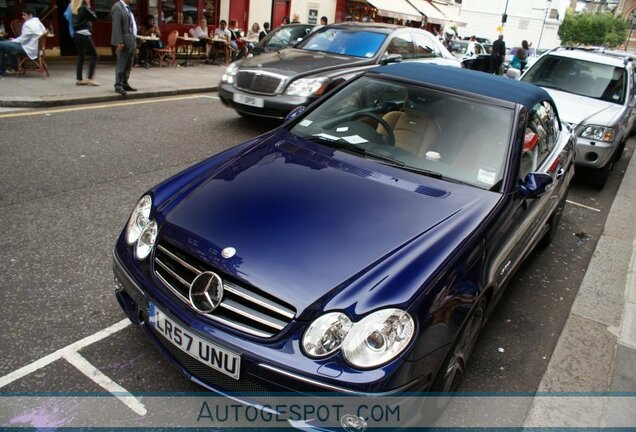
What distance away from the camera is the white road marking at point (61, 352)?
98.3 inches

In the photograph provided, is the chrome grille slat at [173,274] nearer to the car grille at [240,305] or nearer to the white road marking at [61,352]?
the car grille at [240,305]

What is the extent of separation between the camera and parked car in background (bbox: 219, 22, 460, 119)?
725cm

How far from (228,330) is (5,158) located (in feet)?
15.6

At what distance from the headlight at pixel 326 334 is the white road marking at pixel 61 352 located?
146 centimetres

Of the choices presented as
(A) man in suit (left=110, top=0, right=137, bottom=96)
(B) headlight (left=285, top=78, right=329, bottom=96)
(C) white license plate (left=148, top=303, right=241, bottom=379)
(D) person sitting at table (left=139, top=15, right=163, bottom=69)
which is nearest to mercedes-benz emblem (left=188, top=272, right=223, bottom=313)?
(C) white license plate (left=148, top=303, right=241, bottom=379)

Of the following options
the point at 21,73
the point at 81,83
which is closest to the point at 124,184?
the point at 81,83

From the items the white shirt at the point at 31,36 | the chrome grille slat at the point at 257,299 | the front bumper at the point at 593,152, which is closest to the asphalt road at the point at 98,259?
the front bumper at the point at 593,152

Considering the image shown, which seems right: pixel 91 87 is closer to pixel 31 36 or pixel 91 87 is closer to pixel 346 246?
pixel 31 36

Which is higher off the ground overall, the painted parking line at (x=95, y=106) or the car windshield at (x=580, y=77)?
the car windshield at (x=580, y=77)

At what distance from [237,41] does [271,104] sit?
399 inches

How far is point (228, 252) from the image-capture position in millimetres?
2242

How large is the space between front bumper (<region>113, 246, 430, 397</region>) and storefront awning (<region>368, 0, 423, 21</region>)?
23.4 meters

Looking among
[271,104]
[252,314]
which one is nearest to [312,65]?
[271,104]

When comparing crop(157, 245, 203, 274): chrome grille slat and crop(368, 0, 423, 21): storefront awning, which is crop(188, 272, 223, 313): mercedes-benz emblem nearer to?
crop(157, 245, 203, 274): chrome grille slat
